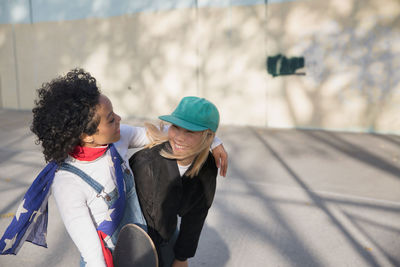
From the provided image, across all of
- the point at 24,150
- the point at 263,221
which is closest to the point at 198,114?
the point at 263,221

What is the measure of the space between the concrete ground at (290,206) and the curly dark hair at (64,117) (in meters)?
1.71

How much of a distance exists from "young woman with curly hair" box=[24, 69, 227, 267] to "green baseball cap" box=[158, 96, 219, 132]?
310 mm

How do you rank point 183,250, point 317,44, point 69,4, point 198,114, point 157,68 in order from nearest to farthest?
point 198,114 < point 183,250 < point 317,44 < point 157,68 < point 69,4

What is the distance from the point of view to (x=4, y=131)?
7.74 metres

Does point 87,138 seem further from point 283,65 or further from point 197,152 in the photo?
point 283,65

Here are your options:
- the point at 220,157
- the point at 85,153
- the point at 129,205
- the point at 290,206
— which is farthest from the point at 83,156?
the point at 290,206

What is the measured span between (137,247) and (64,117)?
0.61 meters

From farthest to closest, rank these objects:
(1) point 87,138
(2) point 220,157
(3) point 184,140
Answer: (2) point 220,157
(3) point 184,140
(1) point 87,138

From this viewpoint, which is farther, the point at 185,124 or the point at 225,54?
the point at 225,54

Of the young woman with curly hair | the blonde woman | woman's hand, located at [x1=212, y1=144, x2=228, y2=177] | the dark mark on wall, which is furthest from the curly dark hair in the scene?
the dark mark on wall

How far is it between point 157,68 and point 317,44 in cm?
384

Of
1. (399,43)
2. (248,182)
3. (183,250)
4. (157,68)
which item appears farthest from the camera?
(157,68)

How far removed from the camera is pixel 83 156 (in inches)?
63.5

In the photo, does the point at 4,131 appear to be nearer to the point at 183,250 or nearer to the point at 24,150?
the point at 24,150
